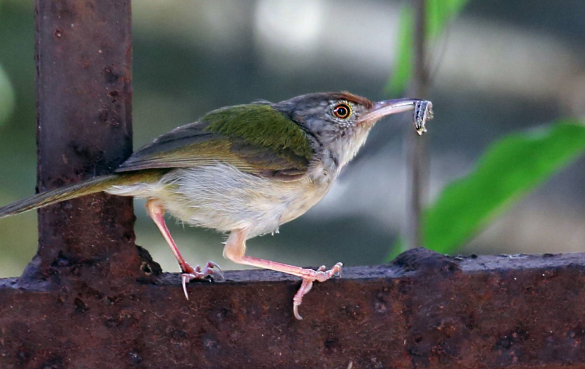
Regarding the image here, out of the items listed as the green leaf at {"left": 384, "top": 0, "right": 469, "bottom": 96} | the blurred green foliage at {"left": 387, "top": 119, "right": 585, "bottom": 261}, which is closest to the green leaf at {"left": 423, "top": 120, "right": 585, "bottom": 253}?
the blurred green foliage at {"left": 387, "top": 119, "right": 585, "bottom": 261}

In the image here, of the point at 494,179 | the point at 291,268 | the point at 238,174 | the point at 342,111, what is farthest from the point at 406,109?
the point at 291,268

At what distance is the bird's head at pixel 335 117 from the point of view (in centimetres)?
320

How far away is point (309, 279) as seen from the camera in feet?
6.49

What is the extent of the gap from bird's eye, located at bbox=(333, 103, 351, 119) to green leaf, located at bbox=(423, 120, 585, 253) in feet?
1.71

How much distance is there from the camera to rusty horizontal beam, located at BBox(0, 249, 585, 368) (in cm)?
186

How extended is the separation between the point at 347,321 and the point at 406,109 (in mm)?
1240

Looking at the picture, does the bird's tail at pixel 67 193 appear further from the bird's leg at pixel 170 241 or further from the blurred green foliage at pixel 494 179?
the blurred green foliage at pixel 494 179

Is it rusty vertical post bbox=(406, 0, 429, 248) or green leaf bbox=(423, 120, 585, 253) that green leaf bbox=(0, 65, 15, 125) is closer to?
rusty vertical post bbox=(406, 0, 429, 248)

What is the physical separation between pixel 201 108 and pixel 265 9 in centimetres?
76

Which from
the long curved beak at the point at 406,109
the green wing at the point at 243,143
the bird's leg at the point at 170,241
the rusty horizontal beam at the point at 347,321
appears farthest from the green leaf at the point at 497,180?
the rusty horizontal beam at the point at 347,321

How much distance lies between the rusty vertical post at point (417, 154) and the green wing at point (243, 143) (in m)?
0.53

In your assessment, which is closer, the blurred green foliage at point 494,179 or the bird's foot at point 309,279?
the bird's foot at point 309,279

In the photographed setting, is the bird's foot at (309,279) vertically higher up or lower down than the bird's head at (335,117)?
lower down

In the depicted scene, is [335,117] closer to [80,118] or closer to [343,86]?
[80,118]
